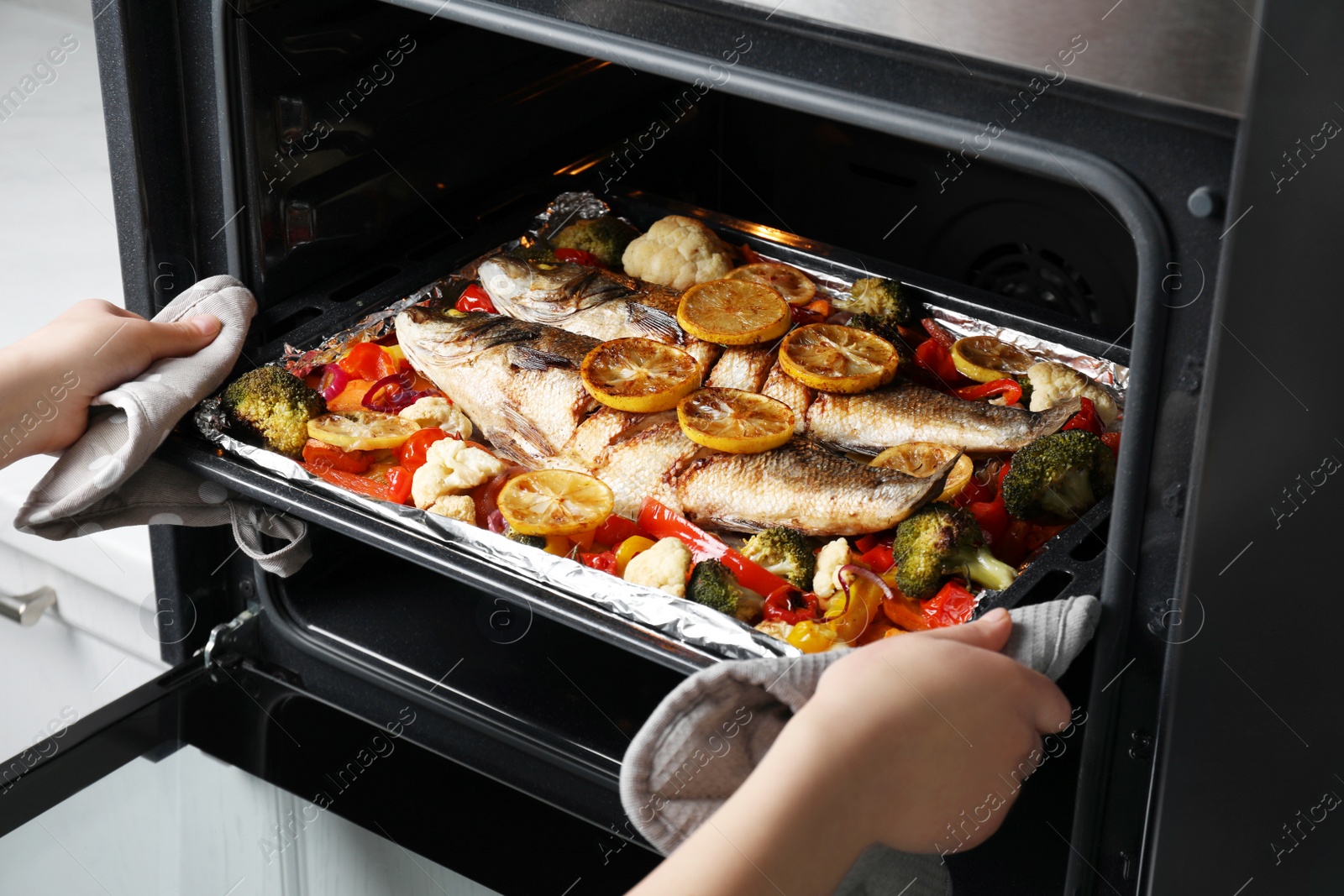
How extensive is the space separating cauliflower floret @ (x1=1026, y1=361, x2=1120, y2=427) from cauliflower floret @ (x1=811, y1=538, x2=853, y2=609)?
1.08ft

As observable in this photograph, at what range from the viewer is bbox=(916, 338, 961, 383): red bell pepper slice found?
1.52 m

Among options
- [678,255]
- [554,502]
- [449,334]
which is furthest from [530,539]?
[678,255]

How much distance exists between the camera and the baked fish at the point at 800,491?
1.22m

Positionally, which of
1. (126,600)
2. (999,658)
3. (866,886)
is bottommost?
(126,600)

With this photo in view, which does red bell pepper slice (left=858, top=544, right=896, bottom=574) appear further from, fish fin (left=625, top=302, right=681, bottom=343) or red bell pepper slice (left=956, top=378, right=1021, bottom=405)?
fish fin (left=625, top=302, right=681, bottom=343)

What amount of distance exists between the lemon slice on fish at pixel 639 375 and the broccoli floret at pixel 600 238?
31 cm

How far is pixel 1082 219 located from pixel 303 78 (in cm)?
102

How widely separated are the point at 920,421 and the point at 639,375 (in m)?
0.31

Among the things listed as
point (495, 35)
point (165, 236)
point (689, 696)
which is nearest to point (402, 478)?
point (165, 236)

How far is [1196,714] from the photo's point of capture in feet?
3.16

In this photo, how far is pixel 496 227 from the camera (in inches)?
69.4

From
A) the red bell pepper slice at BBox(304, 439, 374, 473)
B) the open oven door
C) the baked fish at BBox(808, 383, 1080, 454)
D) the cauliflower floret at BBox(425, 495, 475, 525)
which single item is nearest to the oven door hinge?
the open oven door

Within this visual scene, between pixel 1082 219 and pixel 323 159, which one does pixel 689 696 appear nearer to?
pixel 323 159

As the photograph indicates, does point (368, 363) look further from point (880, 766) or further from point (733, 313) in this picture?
point (880, 766)
